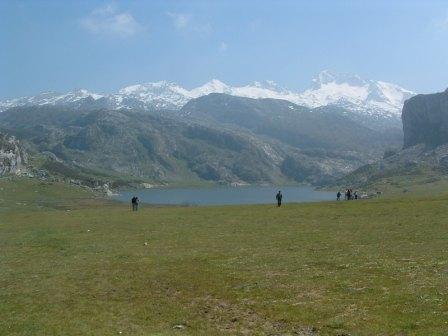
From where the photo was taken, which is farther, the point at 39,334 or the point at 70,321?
the point at 70,321

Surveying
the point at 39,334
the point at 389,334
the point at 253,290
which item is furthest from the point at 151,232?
the point at 389,334

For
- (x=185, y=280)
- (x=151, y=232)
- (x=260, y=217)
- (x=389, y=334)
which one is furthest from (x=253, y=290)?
(x=260, y=217)

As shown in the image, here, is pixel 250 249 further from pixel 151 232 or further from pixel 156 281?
pixel 151 232

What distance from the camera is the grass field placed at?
957 inches

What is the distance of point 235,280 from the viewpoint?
32.4 metres

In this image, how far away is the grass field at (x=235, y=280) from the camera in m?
24.3

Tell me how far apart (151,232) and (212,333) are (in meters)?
35.3

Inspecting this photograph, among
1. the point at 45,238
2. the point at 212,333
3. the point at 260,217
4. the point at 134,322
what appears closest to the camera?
the point at 212,333

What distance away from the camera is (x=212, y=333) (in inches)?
925

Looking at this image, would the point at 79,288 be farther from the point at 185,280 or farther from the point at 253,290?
the point at 253,290

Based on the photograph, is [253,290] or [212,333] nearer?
[212,333]

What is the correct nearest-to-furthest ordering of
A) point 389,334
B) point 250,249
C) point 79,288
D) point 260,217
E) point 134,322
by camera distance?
point 389,334, point 134,322, point 79,288, point 250,249, point 260,217

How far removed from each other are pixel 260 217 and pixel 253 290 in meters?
39.8

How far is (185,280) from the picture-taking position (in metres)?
33.3
